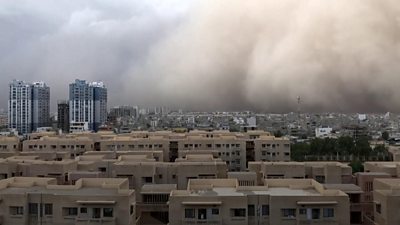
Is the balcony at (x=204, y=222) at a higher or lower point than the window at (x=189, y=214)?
lower

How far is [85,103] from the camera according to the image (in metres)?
41.6

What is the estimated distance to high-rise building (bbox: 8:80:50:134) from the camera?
40.8m

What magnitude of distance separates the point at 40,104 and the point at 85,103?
14.9ft

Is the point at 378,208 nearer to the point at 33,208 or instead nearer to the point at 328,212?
the point at 328,212

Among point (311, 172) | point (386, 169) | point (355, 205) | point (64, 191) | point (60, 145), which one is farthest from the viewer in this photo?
point (60, 145)

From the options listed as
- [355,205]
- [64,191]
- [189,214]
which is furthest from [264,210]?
[64,191]

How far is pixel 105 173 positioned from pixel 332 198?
5.64m

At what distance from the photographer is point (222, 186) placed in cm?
807

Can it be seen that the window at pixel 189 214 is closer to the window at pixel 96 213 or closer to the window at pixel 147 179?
the window at pixel 96 213

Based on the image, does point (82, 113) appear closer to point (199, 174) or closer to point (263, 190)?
point (199, 174)

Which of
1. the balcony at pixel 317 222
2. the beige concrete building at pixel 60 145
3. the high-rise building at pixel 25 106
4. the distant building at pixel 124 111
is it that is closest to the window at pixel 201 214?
the balcony at pixel 317 222

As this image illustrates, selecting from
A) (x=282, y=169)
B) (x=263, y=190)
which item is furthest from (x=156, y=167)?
(x=263, y=190)

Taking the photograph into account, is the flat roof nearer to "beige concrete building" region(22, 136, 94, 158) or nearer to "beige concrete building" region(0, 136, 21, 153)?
"beige concrete building" region(22, 136, 94, 158)

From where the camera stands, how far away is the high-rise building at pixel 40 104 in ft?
138
